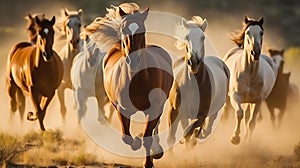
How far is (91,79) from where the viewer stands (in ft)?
27.6

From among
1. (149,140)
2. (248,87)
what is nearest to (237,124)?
(248,87)

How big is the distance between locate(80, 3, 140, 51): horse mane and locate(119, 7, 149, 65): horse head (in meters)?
0.17

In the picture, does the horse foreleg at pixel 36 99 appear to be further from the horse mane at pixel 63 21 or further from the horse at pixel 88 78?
the horse mane at pixel 63 21

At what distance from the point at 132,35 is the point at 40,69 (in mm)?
1969

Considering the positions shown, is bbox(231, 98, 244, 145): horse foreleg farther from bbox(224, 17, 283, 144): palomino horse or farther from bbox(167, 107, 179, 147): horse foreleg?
bbox(167, 107, 179, 147): horse foreleg

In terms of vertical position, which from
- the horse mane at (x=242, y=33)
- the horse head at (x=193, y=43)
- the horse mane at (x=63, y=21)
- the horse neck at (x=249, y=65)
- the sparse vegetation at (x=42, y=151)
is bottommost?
the sparse vegetation at (x=42, y=151)

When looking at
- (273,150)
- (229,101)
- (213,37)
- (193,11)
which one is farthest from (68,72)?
(193,11)

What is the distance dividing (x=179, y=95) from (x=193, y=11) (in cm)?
1060

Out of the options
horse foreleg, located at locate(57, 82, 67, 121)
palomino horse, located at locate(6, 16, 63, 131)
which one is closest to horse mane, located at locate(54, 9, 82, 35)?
palomino horse, located at locate(6, 16, 63, 131)

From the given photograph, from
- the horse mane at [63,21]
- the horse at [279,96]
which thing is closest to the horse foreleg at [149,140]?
the horse mane at [63,21]

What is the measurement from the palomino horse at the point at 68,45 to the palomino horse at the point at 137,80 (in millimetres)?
2073

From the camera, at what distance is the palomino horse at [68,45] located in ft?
28.0

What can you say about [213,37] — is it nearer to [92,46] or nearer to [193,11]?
[92,46]

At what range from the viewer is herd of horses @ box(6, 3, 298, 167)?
20.8ft
